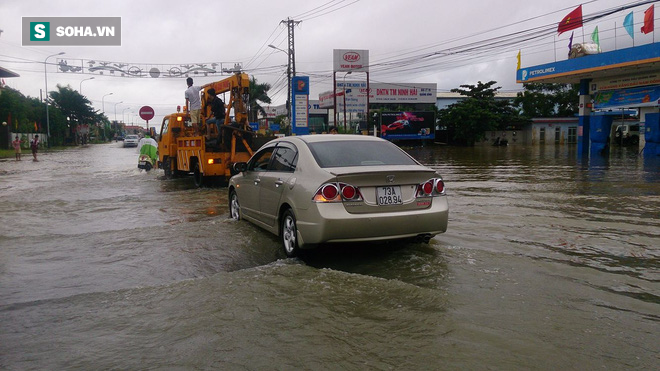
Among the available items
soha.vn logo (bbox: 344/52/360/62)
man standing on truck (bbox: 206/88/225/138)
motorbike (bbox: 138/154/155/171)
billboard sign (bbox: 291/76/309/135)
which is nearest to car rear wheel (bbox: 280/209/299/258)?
man standing on truck (bbox: 206/88/225/138)

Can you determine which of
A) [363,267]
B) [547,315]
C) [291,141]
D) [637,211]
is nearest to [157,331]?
[363,267]

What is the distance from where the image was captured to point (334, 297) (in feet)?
14.6

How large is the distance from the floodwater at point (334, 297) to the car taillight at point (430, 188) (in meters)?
0.75

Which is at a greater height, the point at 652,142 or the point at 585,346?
the point at 652,142

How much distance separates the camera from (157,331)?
3.78 metres

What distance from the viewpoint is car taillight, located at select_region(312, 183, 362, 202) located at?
17.3 feet

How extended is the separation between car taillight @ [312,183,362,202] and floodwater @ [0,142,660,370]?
757 millimetres

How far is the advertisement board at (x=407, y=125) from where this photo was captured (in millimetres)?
50781

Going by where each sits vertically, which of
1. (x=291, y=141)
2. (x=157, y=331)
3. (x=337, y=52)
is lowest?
(x=157, y=331)

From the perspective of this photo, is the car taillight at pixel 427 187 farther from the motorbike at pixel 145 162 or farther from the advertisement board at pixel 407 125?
the advertisement board at pixel 407 125

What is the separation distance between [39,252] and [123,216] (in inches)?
114

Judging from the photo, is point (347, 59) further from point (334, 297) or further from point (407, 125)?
point (334, 297)

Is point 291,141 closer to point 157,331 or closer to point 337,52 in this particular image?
point 157,331

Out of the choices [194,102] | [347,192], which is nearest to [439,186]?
[347,192]
